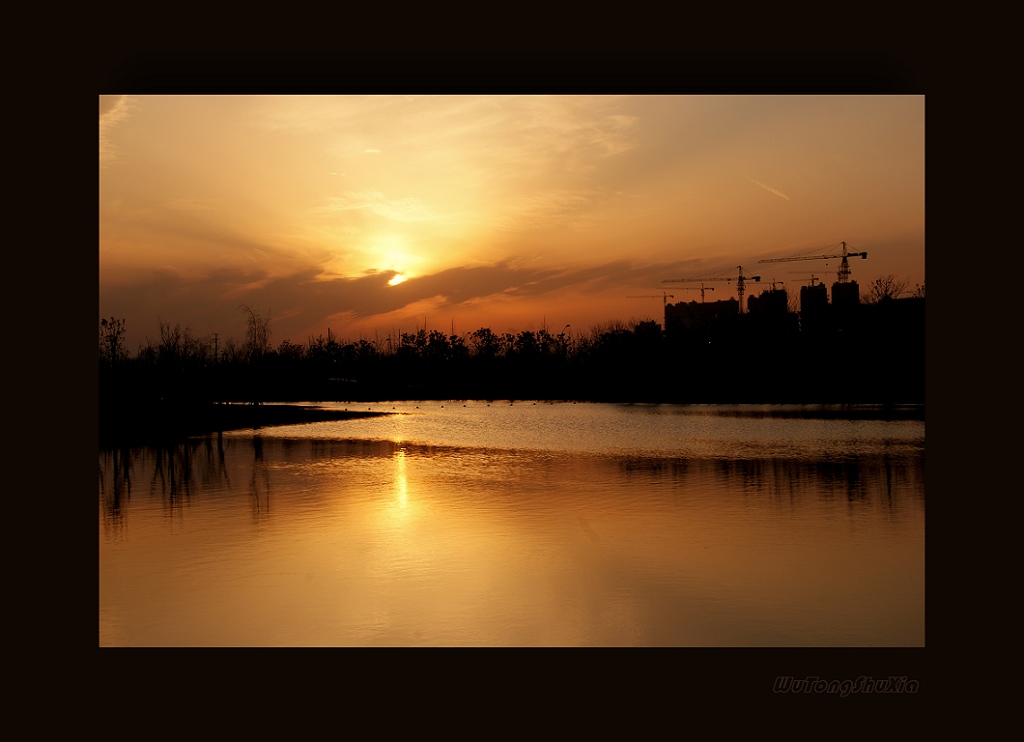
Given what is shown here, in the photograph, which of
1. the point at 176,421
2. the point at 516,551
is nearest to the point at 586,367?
the point at 176,421

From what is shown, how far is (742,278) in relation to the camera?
141 m

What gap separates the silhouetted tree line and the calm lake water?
29.8 meters

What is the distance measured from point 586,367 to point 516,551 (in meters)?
94.6

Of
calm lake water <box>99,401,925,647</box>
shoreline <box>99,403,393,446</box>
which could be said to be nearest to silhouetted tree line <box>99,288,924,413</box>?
shoreline <box>99,403,393,446</box>

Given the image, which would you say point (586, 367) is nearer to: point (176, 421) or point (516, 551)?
point (176, 421)

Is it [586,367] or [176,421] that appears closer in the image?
[176,421]

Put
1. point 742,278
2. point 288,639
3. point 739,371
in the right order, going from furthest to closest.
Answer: point 742,278
point 739,371
point 288,639

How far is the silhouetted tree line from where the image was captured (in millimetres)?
61781

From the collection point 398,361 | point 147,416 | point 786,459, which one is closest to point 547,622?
point 786,459

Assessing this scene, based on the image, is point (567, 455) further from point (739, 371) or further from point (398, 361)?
point (398, 361)

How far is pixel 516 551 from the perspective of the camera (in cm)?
1230

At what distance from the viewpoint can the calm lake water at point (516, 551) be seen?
30.0ft
